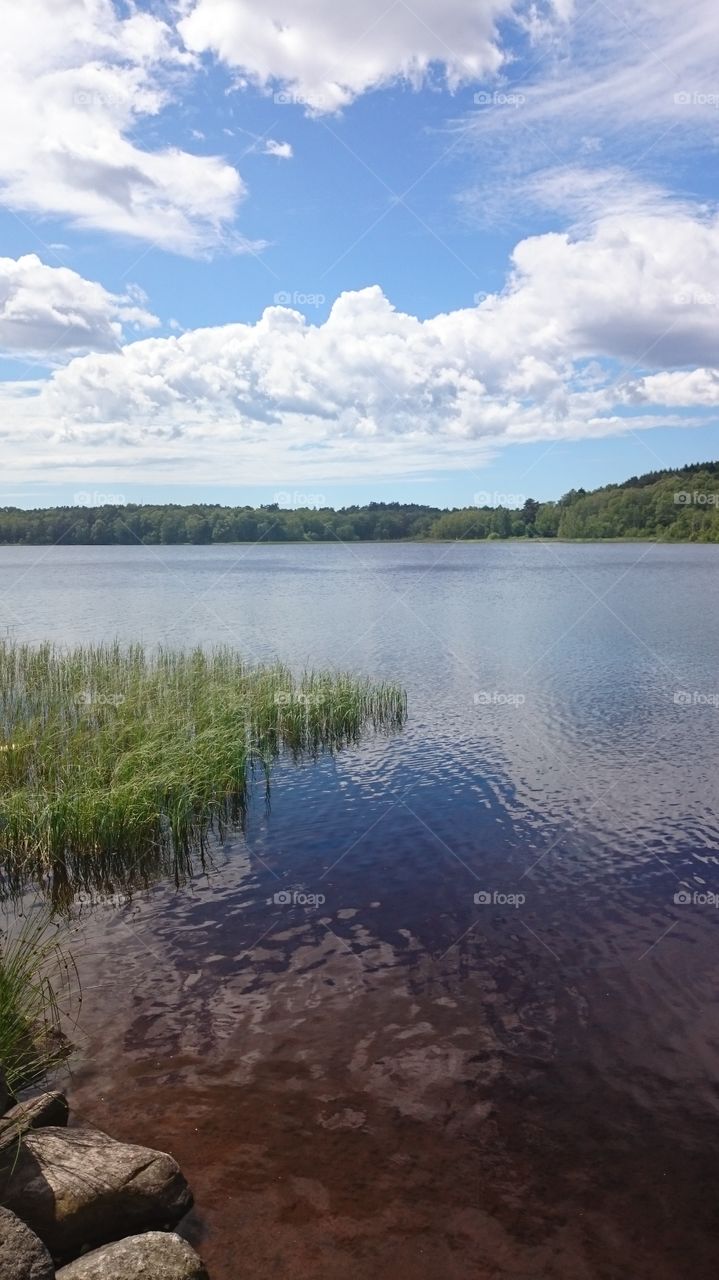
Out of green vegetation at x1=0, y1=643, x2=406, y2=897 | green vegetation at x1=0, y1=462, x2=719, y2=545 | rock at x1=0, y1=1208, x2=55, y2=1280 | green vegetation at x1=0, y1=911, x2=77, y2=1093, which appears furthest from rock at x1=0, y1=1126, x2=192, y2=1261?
green vegetation at x1=0, y1=462, x2=719, y2=545

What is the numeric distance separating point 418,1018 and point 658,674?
935 inches

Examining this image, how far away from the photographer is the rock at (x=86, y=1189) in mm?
6324

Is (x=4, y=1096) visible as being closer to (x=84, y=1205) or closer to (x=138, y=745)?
(x=84, y=1205)

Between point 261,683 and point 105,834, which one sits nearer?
point 105,834

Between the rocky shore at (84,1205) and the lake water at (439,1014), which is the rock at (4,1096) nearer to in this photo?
the rocky shore at (84,1205)

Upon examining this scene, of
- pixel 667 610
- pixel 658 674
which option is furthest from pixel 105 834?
pixel 667 610

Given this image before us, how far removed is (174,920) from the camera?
1230cm

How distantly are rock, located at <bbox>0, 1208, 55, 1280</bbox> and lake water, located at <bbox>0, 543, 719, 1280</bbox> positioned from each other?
1.49m

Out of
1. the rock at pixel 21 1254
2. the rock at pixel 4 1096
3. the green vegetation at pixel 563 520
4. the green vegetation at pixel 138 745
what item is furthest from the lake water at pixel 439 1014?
the green vegetation at pixel 563 520

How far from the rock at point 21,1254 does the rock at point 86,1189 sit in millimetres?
603

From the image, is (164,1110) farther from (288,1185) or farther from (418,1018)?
(418,1018)

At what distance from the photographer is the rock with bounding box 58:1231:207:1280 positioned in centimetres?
578

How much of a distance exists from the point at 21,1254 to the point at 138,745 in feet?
37.2

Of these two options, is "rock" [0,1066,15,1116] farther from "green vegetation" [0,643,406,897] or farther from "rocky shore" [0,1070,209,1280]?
"green vegetation" [0,643,406,897]
